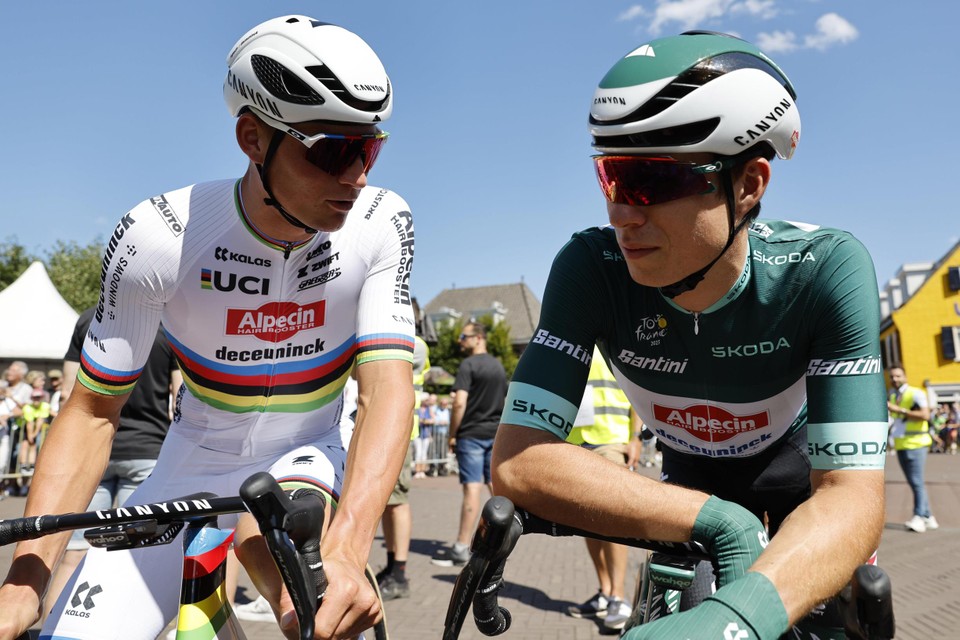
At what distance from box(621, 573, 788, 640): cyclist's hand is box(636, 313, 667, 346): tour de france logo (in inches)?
34.8

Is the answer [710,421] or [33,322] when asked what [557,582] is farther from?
[33,322]

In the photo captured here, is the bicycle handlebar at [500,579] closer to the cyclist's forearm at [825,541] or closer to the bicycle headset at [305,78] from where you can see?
the cyclist's forearm at [825,541]

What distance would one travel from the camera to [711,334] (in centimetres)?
227

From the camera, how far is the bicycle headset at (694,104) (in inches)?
80.0

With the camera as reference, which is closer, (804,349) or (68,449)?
(804,349)

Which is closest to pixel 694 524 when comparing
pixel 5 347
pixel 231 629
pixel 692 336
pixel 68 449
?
pixel 692 336

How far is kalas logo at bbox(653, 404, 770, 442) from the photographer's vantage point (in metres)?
2.35

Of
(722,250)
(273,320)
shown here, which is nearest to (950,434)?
(722,250)

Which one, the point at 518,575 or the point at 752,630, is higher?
the point at 752,630

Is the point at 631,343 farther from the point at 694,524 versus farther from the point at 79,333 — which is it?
the point at 79,333

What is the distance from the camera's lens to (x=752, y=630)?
1451mm

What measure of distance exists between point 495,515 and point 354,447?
0.78 meters

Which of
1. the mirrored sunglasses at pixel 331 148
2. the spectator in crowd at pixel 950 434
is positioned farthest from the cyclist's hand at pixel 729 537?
the spectator in crowd at pixel 950 434

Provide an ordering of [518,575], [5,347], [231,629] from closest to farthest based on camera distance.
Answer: [231,629] → [518,575] → [5,347]
